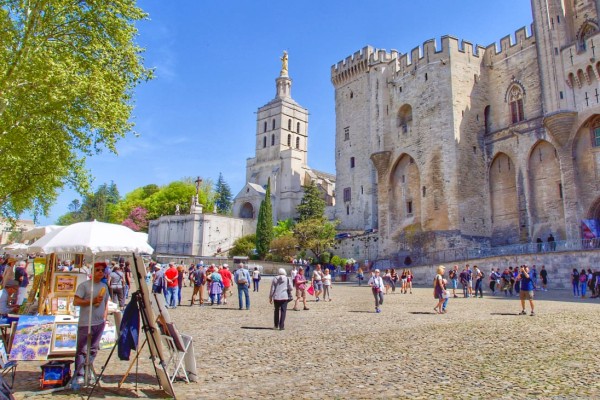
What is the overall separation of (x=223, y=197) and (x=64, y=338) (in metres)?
84.0

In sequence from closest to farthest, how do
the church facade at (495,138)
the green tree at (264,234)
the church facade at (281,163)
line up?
the church facade at (495,138), the green tree at (264,234), the church facade at (281,163)

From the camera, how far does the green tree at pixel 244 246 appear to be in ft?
169

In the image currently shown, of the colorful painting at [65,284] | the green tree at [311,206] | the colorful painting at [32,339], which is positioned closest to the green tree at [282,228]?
the green tree at [311,206]

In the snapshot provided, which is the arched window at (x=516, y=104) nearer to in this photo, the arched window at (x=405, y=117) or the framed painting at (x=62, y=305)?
the arched window at (x=405, y=117)

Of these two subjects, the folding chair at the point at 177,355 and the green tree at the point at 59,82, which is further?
the green tree at the point at 59,82

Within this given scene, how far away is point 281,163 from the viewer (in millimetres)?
67250

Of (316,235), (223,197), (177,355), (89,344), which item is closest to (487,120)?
(316,235)

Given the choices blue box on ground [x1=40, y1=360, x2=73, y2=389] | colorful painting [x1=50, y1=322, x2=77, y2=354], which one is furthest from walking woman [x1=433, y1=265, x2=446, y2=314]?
blue box on ground [x1=40, y1=360, x2=73, y2=389]

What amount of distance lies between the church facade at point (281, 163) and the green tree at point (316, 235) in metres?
19.7

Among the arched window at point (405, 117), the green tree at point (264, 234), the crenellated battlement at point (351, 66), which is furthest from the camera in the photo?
the green tree at point (264, 234)

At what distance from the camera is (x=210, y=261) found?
1620 inches

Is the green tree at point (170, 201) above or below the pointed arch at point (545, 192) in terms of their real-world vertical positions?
above

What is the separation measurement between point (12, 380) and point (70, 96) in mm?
9442

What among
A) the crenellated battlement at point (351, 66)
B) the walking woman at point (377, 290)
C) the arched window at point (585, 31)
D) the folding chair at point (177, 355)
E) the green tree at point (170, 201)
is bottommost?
the folding chair at point (177, 355)
